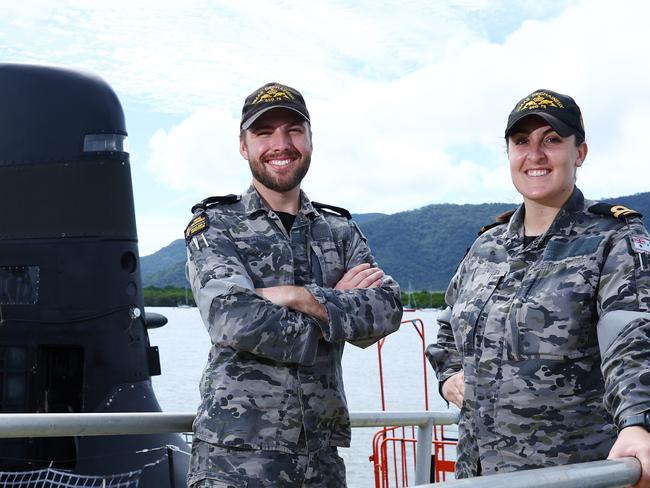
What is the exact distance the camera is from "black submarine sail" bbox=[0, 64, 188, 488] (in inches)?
302

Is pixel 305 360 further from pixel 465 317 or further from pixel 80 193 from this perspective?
pixel 80 193

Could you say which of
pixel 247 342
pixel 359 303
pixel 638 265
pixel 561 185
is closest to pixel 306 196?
pixel 359 303

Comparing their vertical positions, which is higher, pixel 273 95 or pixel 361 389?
pixel 273 95

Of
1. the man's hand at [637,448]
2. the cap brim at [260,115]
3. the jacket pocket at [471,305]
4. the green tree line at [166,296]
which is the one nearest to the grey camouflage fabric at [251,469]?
the jacket pocket at [471,305]

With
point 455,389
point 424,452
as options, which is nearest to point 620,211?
point 455,389

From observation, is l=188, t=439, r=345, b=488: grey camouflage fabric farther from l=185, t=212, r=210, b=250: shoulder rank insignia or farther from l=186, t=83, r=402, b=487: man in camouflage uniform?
l=185, t=212, r=210, b=250: shoulder rank insignia

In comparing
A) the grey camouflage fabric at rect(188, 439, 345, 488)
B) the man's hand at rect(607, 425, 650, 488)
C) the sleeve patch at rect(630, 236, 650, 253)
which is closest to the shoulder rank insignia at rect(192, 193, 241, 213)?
the grey camouflage fabric at rect(188, 439, 345, 488)

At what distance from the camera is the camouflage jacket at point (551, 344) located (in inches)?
125

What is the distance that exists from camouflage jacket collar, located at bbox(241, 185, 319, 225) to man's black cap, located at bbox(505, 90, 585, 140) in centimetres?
97

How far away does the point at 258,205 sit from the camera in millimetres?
3838

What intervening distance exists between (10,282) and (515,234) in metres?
5.52

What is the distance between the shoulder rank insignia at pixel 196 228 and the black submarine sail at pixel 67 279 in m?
4.27

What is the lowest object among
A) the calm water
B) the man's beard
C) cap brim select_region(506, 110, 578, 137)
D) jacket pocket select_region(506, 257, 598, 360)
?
the calm water

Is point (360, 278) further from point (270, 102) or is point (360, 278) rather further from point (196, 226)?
point (270, 102)
